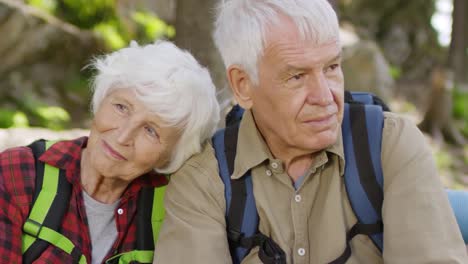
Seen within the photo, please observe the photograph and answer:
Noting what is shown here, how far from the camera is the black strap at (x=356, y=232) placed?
8.06ft

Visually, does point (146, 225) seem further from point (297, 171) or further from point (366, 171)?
point (366, 171)

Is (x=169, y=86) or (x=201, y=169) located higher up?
(x=169, y=86)

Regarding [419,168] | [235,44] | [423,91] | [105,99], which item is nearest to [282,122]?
[235,44]

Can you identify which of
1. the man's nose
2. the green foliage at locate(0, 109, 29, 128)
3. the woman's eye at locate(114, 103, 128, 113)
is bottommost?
the green foliage at locate(0, 109, 29, 128)

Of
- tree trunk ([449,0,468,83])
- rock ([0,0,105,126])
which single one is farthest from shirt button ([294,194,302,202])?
tree trunk ([449,0,468,83])

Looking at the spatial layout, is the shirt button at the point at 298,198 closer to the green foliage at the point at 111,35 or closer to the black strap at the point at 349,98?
the black strap at the point at 349,98

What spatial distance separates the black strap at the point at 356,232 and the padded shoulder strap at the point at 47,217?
1065 mm

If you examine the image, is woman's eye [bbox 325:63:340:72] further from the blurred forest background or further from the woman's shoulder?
the blurred forest background

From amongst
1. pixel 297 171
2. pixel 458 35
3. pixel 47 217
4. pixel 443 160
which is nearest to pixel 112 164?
pixel 47 217

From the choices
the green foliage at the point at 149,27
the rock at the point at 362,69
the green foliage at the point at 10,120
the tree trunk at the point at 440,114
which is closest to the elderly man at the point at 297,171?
the green foliage at the point at 10,120

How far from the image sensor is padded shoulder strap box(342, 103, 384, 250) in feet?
8.03

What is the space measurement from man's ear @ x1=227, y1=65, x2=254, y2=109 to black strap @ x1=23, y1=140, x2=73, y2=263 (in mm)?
821

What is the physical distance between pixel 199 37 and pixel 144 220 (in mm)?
2162

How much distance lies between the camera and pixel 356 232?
2.49 metres
